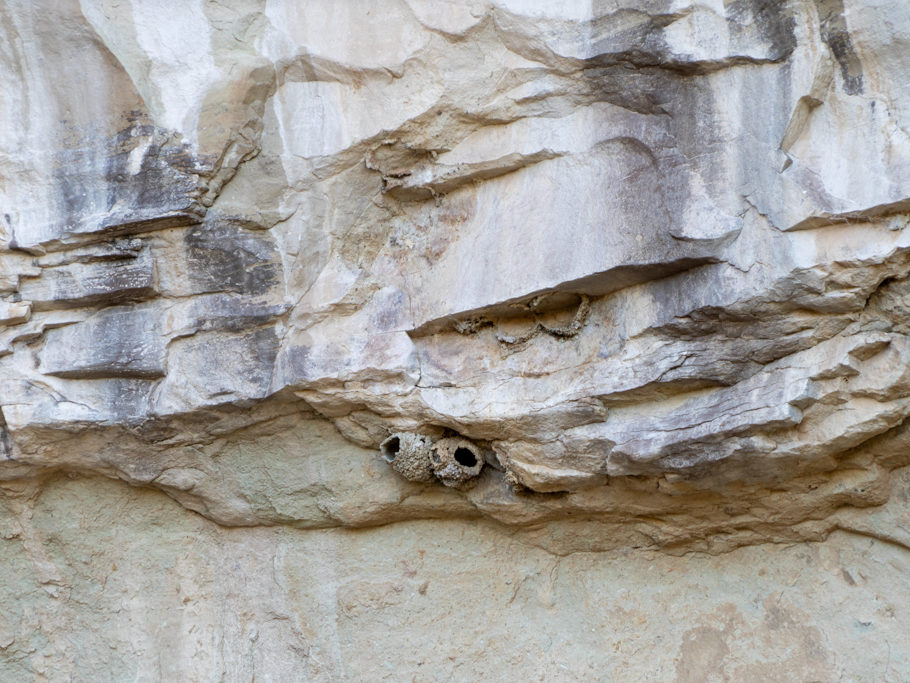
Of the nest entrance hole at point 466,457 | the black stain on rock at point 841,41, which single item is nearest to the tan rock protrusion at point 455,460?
the nest entrance hole at point 466,457

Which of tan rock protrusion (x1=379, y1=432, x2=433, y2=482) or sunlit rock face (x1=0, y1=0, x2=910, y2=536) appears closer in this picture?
sunlit rock face (x1=0, y1=0, x2=910, y2=536)

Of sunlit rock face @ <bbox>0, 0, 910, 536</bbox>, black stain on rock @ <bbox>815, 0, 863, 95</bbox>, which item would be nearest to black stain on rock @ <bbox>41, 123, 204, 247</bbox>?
sunlit rock face @ <bbox>0, 0, 910, 536</bbox>

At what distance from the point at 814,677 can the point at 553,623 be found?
738 millimetres

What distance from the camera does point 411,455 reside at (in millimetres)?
2906

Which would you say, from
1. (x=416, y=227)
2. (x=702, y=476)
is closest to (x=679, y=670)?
(x=702, y=476)

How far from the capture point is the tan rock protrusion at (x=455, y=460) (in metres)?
2.89

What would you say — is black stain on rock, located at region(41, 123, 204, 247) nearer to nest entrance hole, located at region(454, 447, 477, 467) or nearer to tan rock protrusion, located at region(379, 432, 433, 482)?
tan rock protrusion, located at region(379, 432, 433, 482)

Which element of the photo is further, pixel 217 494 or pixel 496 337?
pixel 217 494

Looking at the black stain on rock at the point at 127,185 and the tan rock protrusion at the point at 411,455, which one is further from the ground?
the black stain on rock at the point at 127,185

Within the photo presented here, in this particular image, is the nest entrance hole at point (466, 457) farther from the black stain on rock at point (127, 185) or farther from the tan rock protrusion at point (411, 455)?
the black stain on rock at point (127, 185)

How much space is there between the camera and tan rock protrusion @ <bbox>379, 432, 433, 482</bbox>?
291cm

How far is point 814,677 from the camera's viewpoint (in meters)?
2.78

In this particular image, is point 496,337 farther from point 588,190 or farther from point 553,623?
point 553,623

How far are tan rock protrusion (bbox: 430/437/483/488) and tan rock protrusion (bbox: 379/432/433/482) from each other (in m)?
0.02
